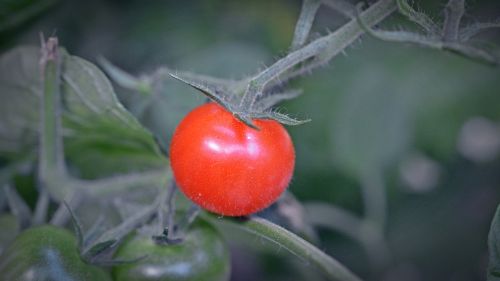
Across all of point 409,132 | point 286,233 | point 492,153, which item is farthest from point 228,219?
point 492,153

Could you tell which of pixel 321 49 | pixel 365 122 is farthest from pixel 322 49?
pixel 365 122

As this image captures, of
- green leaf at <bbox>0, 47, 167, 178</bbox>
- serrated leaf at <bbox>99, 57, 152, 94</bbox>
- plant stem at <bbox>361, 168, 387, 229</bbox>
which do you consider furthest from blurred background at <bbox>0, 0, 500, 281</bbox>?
serrated leaf at <bbox>99, 57, 152, 94</bbox>

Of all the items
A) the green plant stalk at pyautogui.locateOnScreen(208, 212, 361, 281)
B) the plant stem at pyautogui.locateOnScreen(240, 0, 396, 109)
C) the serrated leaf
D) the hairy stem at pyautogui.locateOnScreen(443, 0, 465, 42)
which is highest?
the hairy stem at pyautogui.locateOnScreen(443, 0, 465, 42)

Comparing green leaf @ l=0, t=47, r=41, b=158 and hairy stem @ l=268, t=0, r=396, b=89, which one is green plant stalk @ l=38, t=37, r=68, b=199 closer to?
green leaf @ l=0, t=47, r=41, b=158

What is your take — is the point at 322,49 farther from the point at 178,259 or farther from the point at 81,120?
the point at 81,120

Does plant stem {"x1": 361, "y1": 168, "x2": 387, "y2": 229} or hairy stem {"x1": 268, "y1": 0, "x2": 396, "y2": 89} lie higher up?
hairy stem {"x1": 268, "y1": 0, "x2": 396, "y2": 89}

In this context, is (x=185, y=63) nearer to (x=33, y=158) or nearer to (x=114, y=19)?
(x=114, y=19)

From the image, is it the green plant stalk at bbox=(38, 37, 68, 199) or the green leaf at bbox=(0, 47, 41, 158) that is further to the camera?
the green leaf at bbox=(0, 47, 41, 158)
